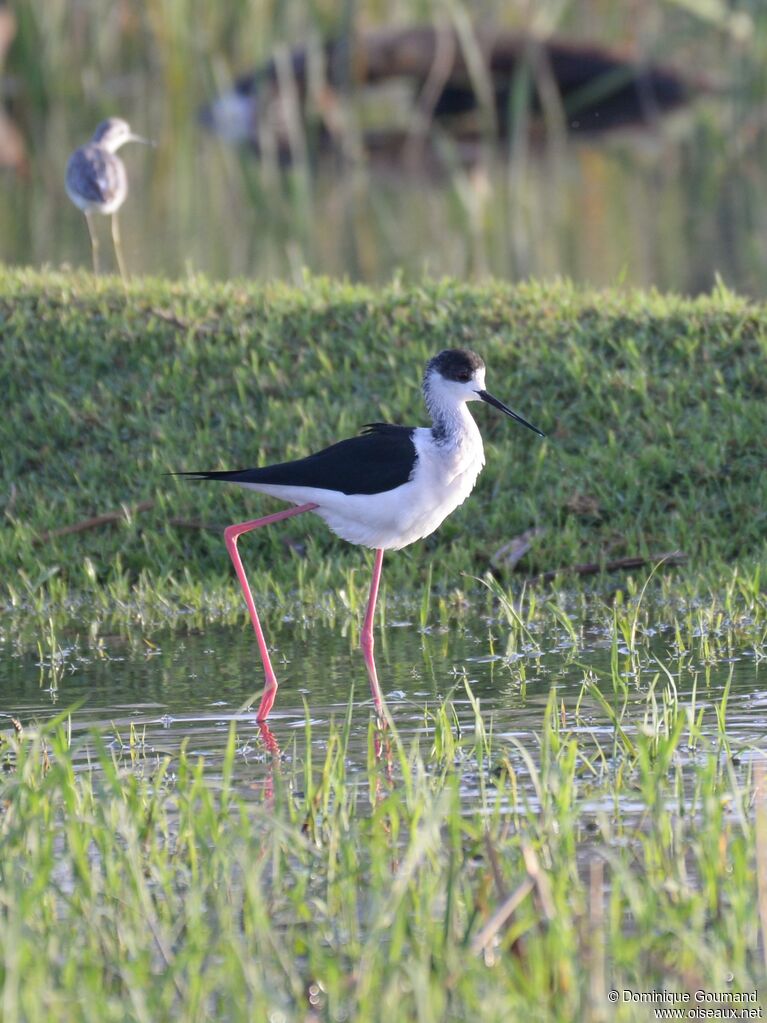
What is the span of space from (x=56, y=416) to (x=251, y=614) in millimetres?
2508

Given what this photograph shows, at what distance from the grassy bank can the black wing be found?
87 cm

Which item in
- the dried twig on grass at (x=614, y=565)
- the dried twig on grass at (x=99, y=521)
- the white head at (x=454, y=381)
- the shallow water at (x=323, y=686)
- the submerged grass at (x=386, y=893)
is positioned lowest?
the submerged grass at (x=386, y=893)

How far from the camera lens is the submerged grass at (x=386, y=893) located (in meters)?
3.03

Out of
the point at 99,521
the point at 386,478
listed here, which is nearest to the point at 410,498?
the point at 386,478

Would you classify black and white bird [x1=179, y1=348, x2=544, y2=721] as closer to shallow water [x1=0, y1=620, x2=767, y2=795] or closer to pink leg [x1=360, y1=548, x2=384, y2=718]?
pink leg [x1=360, y1=548, x2=384, y2=718]

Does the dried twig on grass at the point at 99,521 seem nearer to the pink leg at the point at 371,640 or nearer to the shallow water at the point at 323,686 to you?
the shallow water at the point at 323,686

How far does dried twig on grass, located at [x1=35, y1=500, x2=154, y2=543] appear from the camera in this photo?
7340mm

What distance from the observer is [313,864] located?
155 inches

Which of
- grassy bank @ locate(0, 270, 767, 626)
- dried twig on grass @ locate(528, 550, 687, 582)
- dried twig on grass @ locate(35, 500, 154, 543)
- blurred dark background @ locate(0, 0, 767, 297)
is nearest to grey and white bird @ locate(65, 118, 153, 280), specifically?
grassy bank @ locate(0, 270, 767, 626)

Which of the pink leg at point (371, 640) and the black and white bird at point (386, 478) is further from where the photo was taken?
the black and white bird at point (386, 478)

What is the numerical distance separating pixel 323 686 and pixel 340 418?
2289mm

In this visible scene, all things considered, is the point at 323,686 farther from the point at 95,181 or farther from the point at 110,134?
the point at 110,134

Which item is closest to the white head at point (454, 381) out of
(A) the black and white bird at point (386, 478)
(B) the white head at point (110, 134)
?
(A) the black and white bird at point (386, 478)

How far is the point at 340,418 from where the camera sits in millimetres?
7801
